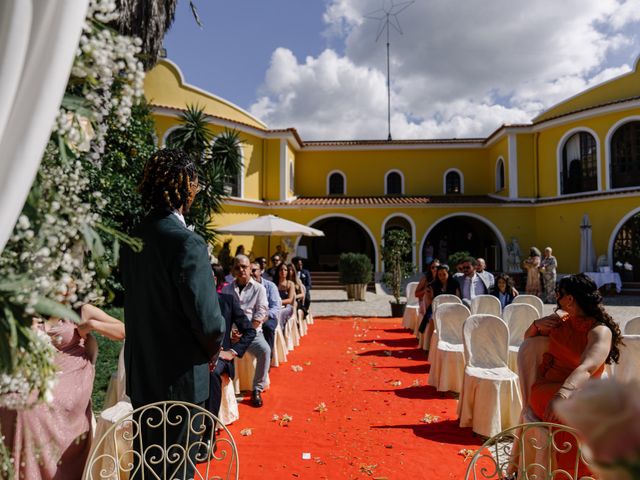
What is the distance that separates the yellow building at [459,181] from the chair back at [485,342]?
15.7m

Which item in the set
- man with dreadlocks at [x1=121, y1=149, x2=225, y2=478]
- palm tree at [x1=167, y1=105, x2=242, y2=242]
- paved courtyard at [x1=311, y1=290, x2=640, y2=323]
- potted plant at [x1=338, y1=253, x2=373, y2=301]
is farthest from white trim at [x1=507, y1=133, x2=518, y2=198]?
man with dreadlocks at [x1=121, y1=149, x2=225, y2=478]

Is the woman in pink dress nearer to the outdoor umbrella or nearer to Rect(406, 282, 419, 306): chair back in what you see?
Rect(406, 282, 419, 306): chair back

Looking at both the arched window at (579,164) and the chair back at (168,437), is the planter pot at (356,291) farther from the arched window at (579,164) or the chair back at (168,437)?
the chair back at (168,437)

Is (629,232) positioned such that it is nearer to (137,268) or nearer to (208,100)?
(208,100)

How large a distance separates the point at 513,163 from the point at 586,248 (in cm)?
561

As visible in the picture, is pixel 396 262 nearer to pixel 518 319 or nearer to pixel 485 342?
pixel 518 319

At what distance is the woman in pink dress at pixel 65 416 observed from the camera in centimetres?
273

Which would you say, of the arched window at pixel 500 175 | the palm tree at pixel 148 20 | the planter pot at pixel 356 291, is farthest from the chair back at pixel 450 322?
the arched window at pixel 500 175

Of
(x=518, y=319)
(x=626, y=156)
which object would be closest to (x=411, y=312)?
(x=518, y=319)

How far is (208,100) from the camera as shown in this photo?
67.1 feet

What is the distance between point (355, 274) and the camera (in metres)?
17.3

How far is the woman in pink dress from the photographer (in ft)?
8.96

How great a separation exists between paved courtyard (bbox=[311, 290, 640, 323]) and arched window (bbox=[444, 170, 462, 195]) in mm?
9900

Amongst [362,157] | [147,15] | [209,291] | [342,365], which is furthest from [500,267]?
[209,291]
